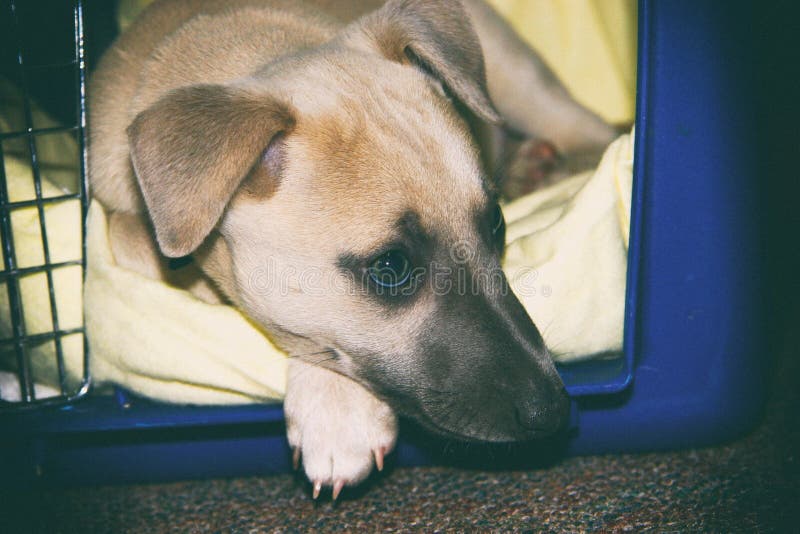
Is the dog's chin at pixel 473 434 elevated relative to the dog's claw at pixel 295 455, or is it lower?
elevated

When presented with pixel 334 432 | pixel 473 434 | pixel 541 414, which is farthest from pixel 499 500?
pixel 334 432

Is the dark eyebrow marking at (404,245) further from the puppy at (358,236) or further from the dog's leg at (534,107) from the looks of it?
the dog's leg at (534,107)

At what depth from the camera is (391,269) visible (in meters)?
1.99

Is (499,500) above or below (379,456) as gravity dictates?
below

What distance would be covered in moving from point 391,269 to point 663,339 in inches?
34.2

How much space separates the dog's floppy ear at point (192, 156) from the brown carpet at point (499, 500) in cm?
84

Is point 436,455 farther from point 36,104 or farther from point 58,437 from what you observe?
point 36,104

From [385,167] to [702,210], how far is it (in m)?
0.93

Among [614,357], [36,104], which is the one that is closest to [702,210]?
[614,357]

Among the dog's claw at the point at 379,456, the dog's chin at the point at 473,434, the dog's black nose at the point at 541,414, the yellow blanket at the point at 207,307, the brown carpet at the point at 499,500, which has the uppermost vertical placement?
the yellow blanket at the point at 207,307

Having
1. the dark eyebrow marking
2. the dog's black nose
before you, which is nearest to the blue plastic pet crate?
the dog's black nose

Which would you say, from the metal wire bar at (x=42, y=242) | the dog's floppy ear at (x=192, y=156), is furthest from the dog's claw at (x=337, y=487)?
the metal wire bar at (x=42, y=242)

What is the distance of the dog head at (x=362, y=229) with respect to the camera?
74.8 inches

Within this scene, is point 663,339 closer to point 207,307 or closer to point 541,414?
point 541,414
